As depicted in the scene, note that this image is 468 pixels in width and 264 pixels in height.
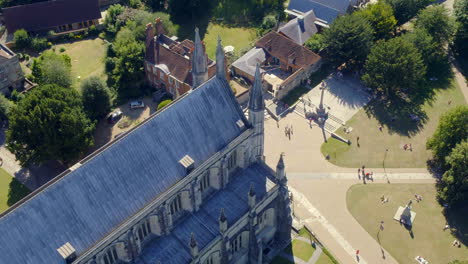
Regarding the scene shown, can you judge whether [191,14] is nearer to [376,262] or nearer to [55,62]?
[55,62]

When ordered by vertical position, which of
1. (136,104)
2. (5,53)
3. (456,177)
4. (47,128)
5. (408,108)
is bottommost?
(136,104)

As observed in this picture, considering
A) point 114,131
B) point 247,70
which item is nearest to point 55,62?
point 114,131

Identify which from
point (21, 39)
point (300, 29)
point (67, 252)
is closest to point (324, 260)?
point (67, 252)

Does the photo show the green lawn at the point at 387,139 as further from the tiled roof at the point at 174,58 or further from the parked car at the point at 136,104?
the parked car at the point at 136,104

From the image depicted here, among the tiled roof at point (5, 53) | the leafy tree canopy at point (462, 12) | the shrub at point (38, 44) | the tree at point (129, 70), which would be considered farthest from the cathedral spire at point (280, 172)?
the shrub at point (38, 44)

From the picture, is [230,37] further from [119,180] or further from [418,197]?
[119,180]
